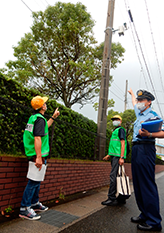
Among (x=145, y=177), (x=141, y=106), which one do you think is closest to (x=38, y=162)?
(x=145, y=177)

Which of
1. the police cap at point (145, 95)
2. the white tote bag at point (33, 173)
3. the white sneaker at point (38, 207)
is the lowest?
the white sneaker at point (38, 207)

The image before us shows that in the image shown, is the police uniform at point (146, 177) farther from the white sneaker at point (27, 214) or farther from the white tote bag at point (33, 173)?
the white sneaker at point (27, 214)

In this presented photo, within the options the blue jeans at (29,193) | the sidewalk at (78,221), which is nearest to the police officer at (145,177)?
the sidewalk at (78,221)

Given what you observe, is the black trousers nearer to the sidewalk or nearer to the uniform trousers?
the sidewalk

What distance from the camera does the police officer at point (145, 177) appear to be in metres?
2.83

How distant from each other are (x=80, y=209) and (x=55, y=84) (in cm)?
1054

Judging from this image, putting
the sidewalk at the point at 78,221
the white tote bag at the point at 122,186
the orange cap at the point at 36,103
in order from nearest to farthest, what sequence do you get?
the sidewalk at the point at 78,221 < the orange cap at the point at 36,103 < the white tote bag at the point at 122,186

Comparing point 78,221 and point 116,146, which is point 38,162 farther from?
point 116,146

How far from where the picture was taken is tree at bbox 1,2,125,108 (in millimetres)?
11414

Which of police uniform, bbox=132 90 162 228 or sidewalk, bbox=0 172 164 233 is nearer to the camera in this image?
sidewalk, bbox=0 172 164 233

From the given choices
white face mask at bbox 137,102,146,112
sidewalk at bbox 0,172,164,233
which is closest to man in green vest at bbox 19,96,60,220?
sidewalk at bbox 0,172,164,233

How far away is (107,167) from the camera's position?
757 centimetres

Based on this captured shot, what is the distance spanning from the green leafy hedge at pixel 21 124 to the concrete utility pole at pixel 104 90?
176 centimetres

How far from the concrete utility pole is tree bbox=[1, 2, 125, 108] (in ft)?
9.21
